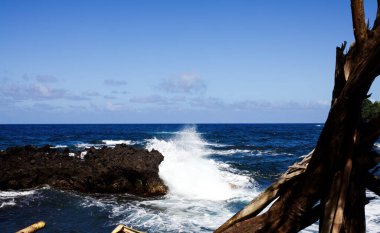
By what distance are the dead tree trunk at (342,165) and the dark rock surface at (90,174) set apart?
→ 12845 millimetres

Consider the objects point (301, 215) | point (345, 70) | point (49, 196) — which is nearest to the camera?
point (345, 70)

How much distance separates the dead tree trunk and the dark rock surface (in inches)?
506

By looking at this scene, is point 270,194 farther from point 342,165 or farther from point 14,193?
point 14,193

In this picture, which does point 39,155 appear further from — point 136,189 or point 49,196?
point 136,189

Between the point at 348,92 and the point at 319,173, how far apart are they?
2.15 feet

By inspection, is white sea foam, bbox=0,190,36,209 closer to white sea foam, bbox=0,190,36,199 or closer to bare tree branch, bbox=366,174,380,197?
white sea foam, bbox=0,190,36,199

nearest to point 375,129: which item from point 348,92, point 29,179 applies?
point 348,92

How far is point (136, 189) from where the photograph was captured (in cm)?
1554

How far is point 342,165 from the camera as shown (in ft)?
9.11

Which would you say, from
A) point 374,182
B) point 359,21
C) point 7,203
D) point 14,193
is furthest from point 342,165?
point 14,193

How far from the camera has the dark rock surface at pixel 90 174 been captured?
51.1 ft

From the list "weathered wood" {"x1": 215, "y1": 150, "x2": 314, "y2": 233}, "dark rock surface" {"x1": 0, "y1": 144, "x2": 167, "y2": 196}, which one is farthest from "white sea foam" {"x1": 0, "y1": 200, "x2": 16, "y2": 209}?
"weathered wood" {"x1": 215, "y1": 150, "x2": 314, "y2": 233}

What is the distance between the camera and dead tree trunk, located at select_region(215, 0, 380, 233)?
8.39ft

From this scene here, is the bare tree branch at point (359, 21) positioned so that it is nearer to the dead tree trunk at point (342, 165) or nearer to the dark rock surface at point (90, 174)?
the dead tree trunk at point (342, 165)
